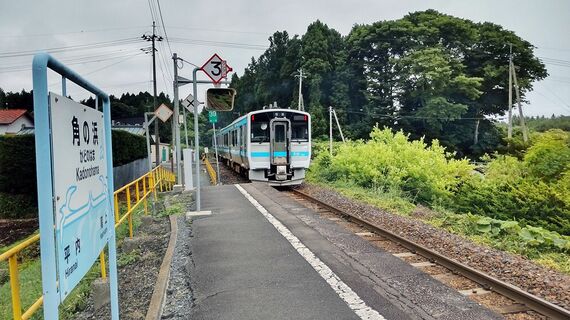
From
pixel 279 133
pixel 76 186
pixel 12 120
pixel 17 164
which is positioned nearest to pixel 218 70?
pixel 76 186

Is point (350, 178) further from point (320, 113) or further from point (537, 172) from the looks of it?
point (320, 113)

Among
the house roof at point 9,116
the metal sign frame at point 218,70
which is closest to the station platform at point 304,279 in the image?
the metal sign frame at point 218,70

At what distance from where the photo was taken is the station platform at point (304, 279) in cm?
389

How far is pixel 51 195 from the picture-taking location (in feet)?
5.63

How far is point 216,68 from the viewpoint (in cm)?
826

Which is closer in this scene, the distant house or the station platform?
the station platform

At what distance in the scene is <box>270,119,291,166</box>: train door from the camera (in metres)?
15.1

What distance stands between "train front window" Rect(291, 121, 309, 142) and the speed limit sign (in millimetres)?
7202

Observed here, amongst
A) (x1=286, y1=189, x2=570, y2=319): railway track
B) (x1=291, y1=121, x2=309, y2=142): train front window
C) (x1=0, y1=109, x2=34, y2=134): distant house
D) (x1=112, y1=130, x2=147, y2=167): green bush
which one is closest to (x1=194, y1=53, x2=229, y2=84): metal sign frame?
(x1=286, y1=189, x2=570, y2=319): railway track

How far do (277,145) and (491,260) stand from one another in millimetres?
10077

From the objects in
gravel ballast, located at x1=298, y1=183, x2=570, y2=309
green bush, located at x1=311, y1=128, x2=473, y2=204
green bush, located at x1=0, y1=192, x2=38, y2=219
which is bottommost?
green bush, located at x1=0, y1=192, x2=38, y2=219

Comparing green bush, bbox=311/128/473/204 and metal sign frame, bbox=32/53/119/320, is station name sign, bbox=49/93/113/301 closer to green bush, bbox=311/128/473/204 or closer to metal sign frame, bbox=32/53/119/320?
metal sign frame, bbox=32/53/119/320

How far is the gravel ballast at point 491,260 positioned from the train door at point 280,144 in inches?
255

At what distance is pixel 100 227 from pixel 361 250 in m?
4.25
